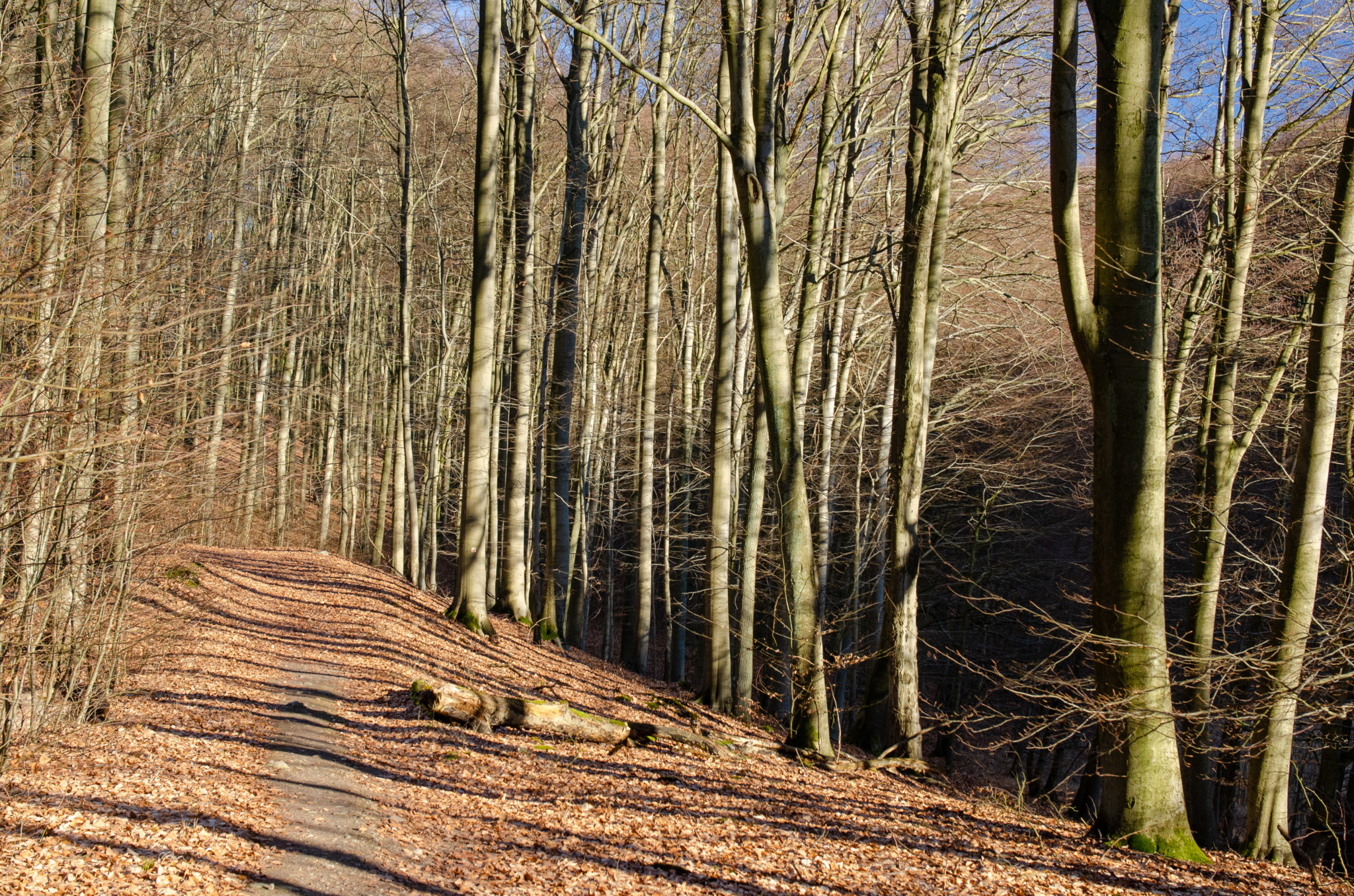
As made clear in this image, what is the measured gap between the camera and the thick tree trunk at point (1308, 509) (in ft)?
24.5

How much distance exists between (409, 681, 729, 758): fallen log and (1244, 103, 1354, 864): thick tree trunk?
193 inches

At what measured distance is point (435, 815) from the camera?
6043 millimetres

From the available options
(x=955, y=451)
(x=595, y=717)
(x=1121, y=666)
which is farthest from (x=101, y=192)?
(x=955, y=451)

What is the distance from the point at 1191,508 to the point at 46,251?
37.6ft

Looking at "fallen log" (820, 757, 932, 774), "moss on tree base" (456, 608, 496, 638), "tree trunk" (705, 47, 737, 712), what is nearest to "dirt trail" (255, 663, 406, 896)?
"moss on tree base" (456, 608, 496, 638)

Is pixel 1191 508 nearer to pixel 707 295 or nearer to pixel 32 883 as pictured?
pixel 32 883

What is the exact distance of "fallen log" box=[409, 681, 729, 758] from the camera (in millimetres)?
8086

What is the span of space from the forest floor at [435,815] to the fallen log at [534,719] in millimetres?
147

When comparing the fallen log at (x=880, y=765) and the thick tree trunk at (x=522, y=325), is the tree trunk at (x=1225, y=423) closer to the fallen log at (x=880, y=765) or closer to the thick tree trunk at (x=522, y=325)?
the fallen log at (x=880, y=765)

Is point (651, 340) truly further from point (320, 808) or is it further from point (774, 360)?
point (320, 808)

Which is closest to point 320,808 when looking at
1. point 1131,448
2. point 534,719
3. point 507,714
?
point 507,714

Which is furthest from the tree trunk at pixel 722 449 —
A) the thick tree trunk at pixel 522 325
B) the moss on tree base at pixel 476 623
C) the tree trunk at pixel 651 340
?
the thick tree trunk at pixel 522 325

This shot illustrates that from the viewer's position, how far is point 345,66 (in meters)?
23.0

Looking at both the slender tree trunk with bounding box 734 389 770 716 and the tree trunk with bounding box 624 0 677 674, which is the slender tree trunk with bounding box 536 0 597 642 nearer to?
the tree trunk with bounding box 624 0 677 674
